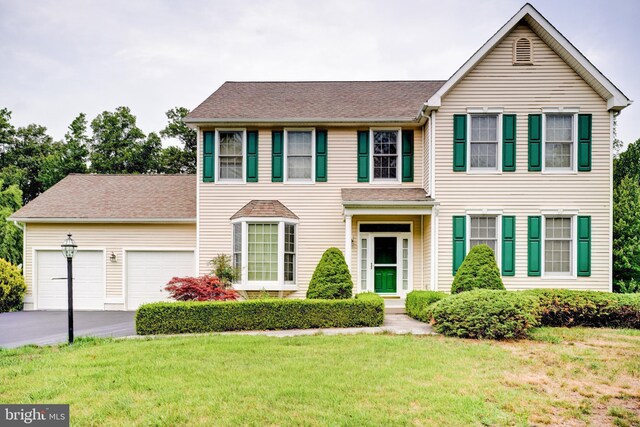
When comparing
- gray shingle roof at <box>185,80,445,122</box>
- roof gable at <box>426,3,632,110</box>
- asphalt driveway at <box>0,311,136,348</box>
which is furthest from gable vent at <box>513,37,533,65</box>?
A: asphalt driveway at <box>0,311,136,348</box>

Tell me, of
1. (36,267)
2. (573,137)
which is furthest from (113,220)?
(573,137)

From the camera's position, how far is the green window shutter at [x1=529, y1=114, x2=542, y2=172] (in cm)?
1360

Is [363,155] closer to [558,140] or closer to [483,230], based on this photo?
[483,230]

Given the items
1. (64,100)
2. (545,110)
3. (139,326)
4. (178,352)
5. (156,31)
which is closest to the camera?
(178,352)

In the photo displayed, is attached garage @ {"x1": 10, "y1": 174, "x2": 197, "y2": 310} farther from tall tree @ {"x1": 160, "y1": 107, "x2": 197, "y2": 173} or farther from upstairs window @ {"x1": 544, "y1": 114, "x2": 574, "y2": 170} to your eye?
tall tree @ {"x1": 160, "y1": 107, "x2": 197, "y2": 173}

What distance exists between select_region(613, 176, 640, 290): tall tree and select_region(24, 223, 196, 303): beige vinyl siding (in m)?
15.3

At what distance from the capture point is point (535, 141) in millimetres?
13625

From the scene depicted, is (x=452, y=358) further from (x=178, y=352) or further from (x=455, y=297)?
(x=178, y=352)

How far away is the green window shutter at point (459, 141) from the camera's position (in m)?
13.6

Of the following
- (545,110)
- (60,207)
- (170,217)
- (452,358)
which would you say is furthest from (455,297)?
(60,207)

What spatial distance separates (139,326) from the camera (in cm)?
1049

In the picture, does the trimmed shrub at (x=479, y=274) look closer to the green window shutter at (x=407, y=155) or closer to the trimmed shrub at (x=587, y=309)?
the trimmed shrub at (x=587, y=309)

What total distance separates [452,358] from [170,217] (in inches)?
425

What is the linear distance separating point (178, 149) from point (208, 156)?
19625 millimetres
